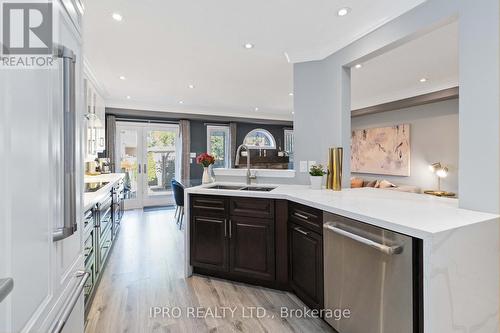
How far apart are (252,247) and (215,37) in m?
Answer: 2.23

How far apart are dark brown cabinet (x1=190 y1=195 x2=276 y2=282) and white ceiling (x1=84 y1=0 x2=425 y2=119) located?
5.62 ft

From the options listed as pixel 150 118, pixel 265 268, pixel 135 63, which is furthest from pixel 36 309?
pixel 150 118

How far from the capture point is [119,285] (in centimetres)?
263

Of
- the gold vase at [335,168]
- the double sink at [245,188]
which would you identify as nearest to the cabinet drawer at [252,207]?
the double sink at [245,188]

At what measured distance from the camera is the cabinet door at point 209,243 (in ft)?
8.83

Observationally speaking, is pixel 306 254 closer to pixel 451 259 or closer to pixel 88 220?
pixel 451 259

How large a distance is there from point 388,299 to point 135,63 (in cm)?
387

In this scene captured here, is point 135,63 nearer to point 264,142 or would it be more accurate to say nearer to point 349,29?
point 349,29

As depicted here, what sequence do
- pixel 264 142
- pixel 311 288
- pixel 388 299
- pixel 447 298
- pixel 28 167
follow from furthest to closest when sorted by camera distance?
pixel 264 142 < pixel 311 288 < pixel 388 299 < pixel 447 298 < pixel 28 167

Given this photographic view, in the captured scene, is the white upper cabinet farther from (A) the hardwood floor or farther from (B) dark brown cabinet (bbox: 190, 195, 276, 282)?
(B) dark brown cabinet (bbox: 190, 195, 276, 282)

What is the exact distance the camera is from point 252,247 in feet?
8.45

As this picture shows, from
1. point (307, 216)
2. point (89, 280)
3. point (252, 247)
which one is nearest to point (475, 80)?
point (307, 216)
